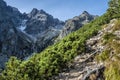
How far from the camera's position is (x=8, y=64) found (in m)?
51.3

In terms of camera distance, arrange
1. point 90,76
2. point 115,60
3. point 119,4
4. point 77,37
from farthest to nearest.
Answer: point 119,4, point 77,37, point 90,76, point 115,60

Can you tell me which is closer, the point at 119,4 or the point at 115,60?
the point at 115,60

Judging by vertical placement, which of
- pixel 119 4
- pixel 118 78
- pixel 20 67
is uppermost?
pixel 119 4

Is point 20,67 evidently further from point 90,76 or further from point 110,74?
point 110,74

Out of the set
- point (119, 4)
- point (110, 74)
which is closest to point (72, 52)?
point (110, 74)

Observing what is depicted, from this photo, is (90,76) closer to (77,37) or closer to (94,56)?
(94,56)

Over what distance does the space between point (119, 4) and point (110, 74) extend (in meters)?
62.7

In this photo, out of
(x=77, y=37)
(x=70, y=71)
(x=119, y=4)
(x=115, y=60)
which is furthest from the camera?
(x=119, y=4)

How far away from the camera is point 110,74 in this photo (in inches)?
1516

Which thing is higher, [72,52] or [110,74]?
[72,52]

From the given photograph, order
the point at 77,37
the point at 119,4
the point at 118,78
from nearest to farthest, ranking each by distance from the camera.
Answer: the point at 118,78 < the point at 77,37 < the point at 119,4

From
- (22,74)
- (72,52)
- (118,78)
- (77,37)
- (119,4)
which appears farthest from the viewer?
(119,4)

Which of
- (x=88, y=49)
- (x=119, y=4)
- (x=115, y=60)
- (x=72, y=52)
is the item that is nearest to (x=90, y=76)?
(x=115, y=60)

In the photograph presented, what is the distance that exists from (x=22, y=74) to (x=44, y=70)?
5178mm
